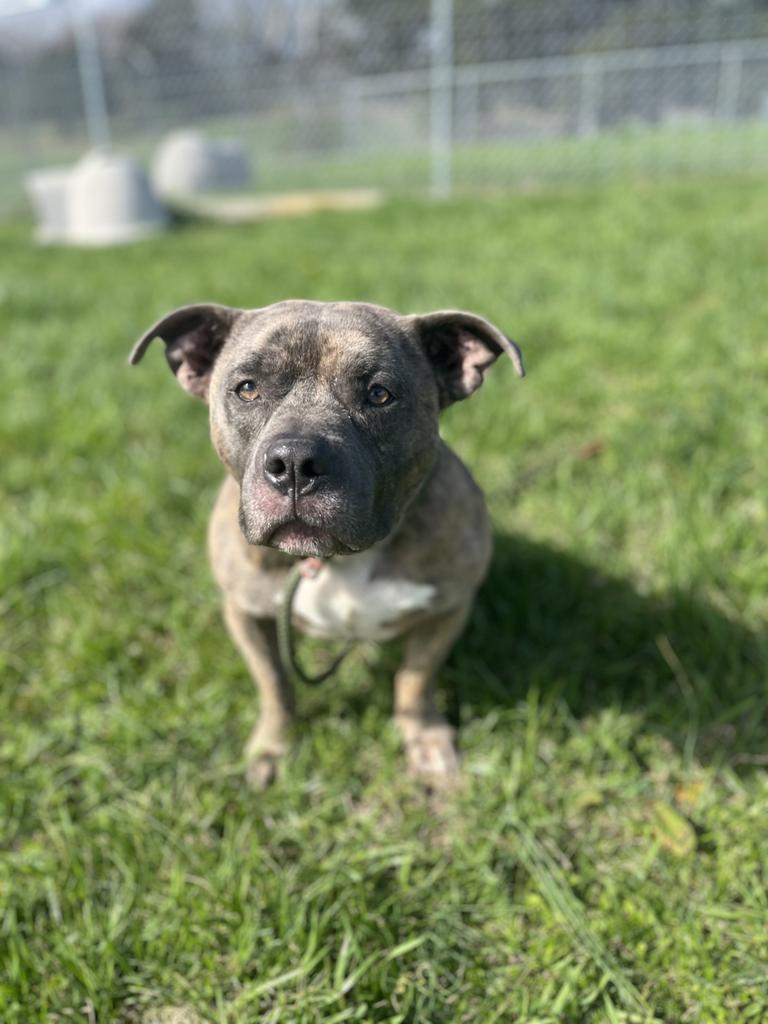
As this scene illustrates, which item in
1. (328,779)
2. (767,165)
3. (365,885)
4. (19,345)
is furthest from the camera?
(767,165)

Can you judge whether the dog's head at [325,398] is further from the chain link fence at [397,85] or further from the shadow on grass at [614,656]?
the chain link fence at [397,85]

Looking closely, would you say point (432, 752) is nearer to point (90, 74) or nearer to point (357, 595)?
point (357, 595)

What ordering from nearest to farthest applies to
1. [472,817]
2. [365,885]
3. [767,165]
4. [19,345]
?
[365,885], [472,817], [19,345], [767,165]

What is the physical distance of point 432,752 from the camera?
235cm

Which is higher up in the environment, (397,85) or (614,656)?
(397,85)

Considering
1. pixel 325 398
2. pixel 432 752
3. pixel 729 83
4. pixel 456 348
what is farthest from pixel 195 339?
pixel 729 83

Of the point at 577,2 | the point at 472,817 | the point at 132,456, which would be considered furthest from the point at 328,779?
the point at 577,2

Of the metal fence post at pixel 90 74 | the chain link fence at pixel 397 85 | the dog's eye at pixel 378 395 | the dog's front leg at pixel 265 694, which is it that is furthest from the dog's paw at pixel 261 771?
the metal fence post at pixel 90 74

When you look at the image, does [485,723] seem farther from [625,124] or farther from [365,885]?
[625,124]

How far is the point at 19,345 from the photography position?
541 centimetres

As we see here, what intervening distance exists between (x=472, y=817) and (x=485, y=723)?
1.10 feet

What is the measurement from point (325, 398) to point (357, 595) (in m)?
0.57

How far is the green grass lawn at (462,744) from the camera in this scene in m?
1.76

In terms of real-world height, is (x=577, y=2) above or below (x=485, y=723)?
above
